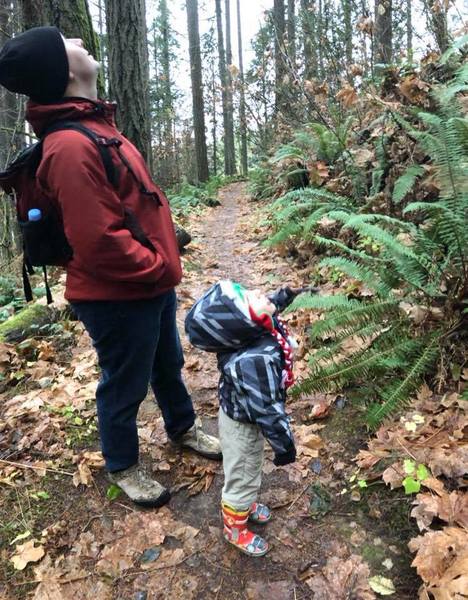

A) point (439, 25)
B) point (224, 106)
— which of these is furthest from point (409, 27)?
point (224, 106)

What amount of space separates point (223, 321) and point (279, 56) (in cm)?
857

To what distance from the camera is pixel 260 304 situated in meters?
1.99

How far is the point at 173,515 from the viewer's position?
257 centimetres

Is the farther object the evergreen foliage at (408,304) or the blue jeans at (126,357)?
the evergreen foliage at (408,304)

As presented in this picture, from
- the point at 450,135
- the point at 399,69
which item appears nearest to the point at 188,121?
the point at 399,69

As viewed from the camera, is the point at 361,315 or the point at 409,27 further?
the point at 409,27

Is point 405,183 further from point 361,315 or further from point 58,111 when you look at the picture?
point 58,111

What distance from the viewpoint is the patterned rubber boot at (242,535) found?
2.29 metres

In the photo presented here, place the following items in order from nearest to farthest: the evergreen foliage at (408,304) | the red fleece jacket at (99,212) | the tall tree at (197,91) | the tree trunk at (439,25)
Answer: the red fleece jacket at (99,212) → the evergreen foliage at (408,304) → the tree trunk at (439,25) → the tall tree at (197,91)

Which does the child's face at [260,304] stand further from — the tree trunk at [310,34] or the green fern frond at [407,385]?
the tree trunk at [310,34]

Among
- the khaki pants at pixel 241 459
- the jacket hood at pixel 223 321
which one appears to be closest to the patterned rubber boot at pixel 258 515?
the khaki pants at pixel 241 459

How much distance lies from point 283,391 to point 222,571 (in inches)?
37.6

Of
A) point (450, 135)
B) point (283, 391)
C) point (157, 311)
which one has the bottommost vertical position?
point (283, 391)

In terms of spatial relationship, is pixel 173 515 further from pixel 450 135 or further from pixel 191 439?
pixel 450 135
